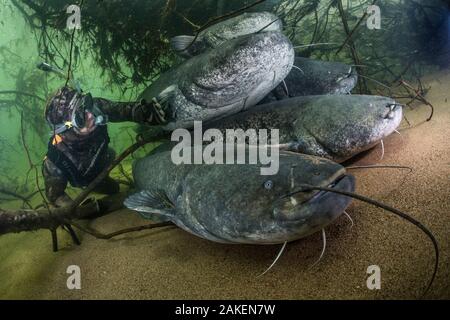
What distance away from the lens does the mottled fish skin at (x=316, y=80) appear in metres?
3.81

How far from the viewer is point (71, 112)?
3.71 metres

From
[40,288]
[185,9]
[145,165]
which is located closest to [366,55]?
[185,9]

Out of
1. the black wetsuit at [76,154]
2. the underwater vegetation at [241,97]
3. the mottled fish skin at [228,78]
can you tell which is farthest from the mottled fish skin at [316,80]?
the black wetsuit at [76,154]

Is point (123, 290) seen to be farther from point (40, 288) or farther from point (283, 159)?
point (283, 159)

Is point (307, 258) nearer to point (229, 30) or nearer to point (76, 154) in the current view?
point (229, 30)

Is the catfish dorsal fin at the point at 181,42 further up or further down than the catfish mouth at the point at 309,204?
further up

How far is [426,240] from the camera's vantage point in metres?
1.71

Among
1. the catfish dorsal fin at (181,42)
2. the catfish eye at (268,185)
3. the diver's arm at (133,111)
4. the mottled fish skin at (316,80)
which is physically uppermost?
the catfish dorsal fin at (181,42)

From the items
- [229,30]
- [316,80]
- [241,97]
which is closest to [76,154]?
[241,97]

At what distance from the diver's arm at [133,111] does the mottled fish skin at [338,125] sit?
1253 mm

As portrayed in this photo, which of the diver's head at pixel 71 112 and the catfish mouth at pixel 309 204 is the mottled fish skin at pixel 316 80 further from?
the catfish mouth at pixel 309 204
